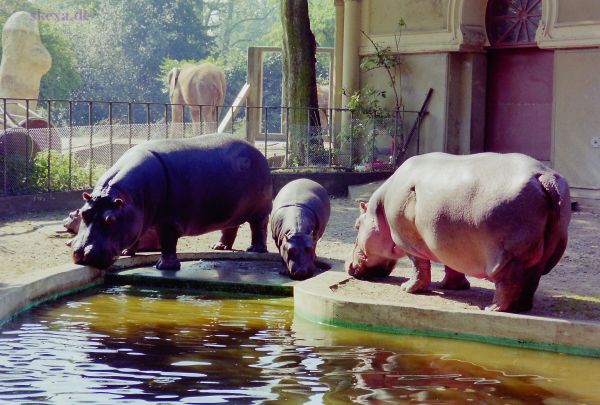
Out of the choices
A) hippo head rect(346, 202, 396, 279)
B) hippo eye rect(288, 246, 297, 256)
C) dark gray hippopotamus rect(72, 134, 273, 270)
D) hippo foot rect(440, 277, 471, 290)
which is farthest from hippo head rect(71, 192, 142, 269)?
hippo foot rect(440, 277, 471, 290)

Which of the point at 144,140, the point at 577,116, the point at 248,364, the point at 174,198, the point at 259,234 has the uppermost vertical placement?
the point at 577,116

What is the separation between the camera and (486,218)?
7.29m

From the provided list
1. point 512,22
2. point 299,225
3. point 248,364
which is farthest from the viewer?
point 512,22

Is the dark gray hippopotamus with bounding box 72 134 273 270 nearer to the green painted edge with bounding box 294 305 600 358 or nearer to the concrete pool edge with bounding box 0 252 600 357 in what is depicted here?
the concrete pool edge with bounding box 0 252 600 357

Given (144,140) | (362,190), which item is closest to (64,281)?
(144,140)

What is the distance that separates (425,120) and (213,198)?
8455 mm

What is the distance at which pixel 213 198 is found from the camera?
10000 millimetres

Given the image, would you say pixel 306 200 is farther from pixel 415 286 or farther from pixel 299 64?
pixel 299 64

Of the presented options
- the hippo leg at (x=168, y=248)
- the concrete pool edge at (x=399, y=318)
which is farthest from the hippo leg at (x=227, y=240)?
the concrete pool edge at (x=399, y=318)

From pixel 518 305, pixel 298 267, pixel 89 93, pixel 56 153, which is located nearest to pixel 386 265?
pixel 298 267

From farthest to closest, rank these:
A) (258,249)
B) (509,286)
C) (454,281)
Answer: (258,249), (454,281), (509,286)

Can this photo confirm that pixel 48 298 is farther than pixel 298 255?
No

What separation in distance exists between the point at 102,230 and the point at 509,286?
3.48m

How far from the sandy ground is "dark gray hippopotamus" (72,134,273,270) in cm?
73
